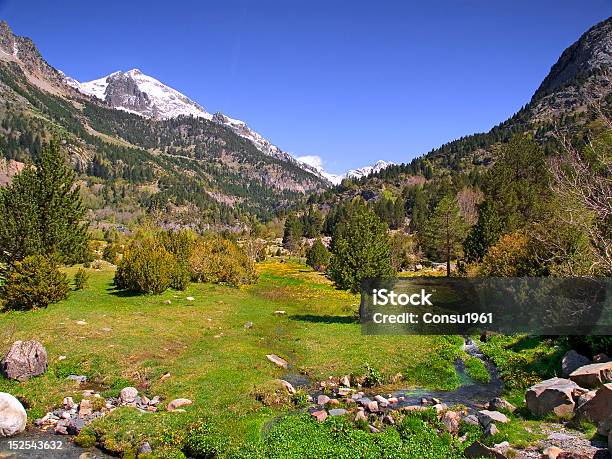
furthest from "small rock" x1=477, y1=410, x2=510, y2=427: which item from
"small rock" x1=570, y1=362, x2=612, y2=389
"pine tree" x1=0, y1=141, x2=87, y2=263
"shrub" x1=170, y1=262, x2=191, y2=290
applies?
"shrub" x1=170, y1=262, x2=191, y2=290

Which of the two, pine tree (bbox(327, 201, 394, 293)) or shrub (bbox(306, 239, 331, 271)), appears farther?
shrub (bbox(306, 239, 331, 271))

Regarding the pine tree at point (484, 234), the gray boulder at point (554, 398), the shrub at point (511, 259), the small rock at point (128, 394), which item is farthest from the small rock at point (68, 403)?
the pine tree at point (484, 234)

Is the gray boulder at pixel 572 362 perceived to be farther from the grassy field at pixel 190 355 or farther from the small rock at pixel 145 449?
the small rock at pixel 145 449

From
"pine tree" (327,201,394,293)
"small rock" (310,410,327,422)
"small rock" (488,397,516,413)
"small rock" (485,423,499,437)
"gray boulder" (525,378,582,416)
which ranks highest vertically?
"pine tree" (327,201,394,293)

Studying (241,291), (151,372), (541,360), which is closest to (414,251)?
(241,291)

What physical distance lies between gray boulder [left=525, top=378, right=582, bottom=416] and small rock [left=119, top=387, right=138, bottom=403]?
16.6 meters

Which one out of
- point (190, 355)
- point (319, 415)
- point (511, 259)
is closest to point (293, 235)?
point (511, 259)

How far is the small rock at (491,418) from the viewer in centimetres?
1546

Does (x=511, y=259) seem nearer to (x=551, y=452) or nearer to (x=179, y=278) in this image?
(x=551, y=452)

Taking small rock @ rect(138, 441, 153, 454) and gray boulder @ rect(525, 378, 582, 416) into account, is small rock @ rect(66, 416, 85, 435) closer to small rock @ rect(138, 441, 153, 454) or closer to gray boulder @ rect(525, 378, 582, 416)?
small rock @ rect(138, 441, 153, 454)

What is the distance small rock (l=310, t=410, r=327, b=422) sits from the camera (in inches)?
653

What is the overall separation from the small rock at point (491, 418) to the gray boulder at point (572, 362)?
251 inches

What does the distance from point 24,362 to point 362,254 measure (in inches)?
985

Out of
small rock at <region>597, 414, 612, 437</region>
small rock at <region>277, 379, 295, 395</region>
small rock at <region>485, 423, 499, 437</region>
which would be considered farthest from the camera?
small rock at <region>277, 379, 295, 395</region>
